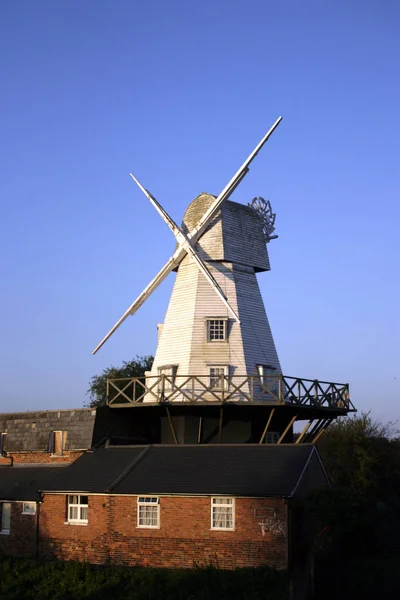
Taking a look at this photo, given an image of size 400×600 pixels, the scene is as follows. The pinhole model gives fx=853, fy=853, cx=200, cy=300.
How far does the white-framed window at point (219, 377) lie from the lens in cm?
3109

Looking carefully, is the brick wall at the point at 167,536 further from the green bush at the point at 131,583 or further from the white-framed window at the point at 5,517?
the white-framed window at the point at 5,517

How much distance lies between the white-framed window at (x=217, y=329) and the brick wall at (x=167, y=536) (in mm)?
8191

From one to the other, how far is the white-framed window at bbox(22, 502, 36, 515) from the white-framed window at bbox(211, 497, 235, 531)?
741 cm

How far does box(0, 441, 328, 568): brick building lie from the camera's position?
25328 mm

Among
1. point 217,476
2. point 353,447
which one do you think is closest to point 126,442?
point 217,476

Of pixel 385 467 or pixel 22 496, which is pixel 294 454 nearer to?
pixel 22 496

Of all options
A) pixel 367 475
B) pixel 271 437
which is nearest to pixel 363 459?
pixel 367 475

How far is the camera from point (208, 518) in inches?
1024

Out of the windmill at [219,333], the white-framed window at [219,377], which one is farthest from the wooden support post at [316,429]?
the white-framed window at [219,377]

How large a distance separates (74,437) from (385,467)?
56.7 ft

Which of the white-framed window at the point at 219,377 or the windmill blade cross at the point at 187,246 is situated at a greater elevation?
the windmill blade cross at the point at 187,246

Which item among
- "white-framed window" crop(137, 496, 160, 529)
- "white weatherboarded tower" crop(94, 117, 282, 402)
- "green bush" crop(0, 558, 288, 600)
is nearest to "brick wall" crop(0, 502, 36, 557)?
"green bush" crop(0, 558, 288, 600)

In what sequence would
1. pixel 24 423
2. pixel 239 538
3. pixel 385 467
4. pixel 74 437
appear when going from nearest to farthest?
pixel 239 538 → pixel 74 437 → pixel 24 423 → pixel 385 467

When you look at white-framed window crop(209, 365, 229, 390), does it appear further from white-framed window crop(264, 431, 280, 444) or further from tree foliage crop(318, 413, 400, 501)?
tree foliage crop(318, 413, 400, 501)
